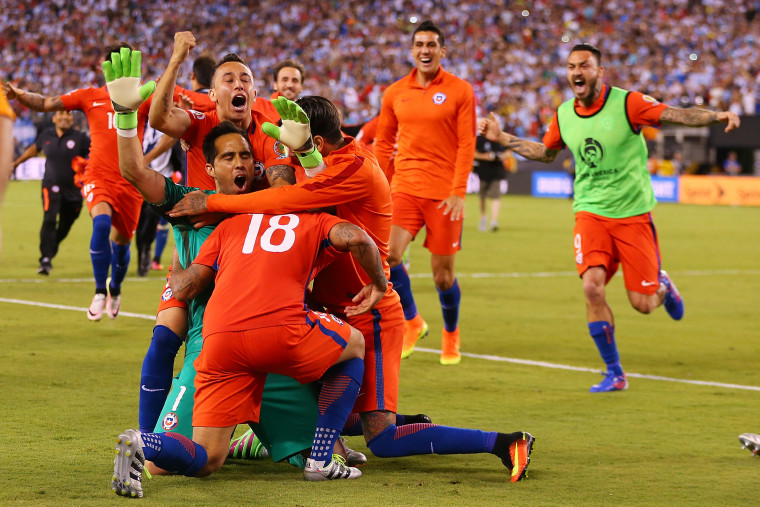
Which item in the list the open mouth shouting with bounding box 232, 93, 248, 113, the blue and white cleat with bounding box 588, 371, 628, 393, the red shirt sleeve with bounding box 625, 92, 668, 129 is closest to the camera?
the open mouth shouting with bounding box 232, 93, 248, 113

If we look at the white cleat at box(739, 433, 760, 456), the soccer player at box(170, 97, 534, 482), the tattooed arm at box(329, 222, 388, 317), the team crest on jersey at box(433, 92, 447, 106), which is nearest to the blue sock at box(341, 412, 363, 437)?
the soccer player at box(170, 97, 534, 482)

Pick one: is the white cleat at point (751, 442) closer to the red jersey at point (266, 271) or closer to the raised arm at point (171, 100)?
the red jersey at point (266, 271)

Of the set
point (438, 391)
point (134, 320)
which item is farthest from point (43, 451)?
point (134, 320)

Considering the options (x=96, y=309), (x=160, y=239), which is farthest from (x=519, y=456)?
(x=160, y=239)

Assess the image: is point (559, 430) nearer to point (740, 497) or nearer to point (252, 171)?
point (740, 497)

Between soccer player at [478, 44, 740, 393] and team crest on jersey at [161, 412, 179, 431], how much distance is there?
155 inches

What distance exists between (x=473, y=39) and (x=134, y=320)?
35958 millimetres

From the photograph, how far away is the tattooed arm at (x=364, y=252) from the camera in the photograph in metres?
5.15

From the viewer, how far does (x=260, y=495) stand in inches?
195

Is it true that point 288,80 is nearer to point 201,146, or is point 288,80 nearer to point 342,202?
point 201,146

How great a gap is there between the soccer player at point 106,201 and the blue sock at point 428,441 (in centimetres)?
516

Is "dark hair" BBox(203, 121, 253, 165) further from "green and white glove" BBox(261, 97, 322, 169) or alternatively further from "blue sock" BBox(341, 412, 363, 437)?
"blue sock" BBox(341, 412, 363, 437)

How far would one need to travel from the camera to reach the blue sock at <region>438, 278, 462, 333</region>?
29.9 feet

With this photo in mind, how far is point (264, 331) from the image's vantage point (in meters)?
5.01
